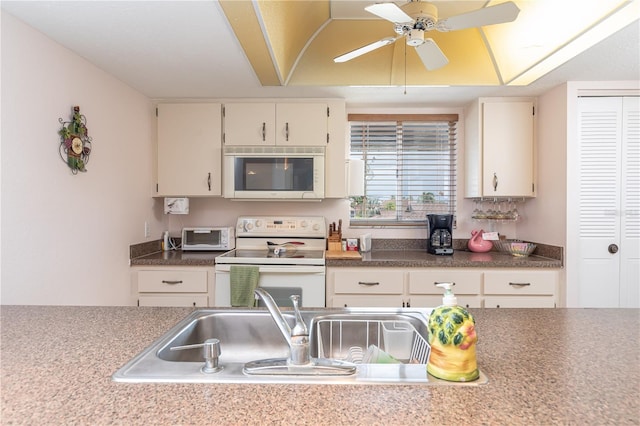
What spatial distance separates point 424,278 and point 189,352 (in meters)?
1.84

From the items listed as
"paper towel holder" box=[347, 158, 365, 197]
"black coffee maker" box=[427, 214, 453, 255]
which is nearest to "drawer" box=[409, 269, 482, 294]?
"black coffee maker" box=[427, 214, 453, 255]

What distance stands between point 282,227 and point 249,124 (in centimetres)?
90

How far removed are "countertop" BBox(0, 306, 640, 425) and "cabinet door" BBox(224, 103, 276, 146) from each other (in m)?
2.12

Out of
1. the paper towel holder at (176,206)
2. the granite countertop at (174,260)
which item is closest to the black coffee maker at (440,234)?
the granite countertop at (174,260)

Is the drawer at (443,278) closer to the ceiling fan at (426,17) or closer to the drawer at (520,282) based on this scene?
the drawer at (520,282)

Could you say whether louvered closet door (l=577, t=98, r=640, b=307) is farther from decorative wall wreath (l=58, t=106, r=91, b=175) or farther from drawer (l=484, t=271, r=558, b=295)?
decorative wall wreath (l=58, t=106, r=91, b=175)

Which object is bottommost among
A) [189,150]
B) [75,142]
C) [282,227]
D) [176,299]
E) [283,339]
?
[176,299]

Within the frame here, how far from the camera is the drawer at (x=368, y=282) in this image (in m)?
2.55

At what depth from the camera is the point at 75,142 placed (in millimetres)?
2023

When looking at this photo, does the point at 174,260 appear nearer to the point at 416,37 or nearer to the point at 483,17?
the point at 416,37

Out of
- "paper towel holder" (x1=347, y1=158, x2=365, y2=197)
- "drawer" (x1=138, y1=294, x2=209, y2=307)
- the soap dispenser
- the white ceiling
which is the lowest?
"drawer" (x1=138, y1=294, x2=209, y2=307)

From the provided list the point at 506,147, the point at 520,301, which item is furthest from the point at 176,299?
the point at 506,147

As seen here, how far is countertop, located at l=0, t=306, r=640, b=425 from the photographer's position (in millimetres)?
625

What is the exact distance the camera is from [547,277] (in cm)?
255
